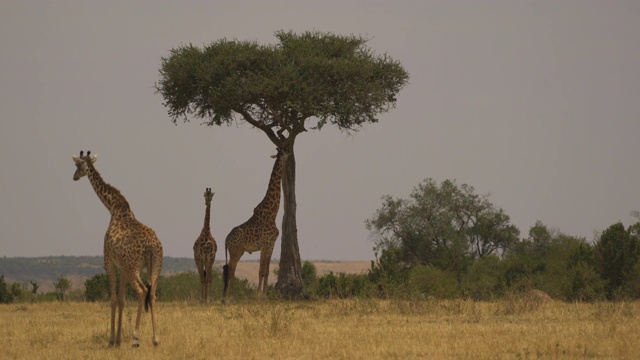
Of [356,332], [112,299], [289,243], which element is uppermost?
[289,243]

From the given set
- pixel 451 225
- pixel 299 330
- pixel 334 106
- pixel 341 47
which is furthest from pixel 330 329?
pixel 451 225

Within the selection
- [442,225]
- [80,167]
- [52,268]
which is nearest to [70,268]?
[52,268]

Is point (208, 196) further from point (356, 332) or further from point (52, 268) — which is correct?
point (52, 268)

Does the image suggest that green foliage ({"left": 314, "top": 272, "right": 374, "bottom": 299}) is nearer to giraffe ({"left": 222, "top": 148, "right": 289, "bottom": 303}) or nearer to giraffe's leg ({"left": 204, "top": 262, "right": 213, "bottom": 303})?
giraffe ({"left": 222, "top": 148, "right": 289, "bottom": 303})

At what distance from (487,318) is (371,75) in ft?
33.0

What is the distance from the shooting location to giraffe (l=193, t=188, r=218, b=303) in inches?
939

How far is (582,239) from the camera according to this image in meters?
42.0

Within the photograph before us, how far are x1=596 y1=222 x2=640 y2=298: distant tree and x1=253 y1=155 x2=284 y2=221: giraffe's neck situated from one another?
8945mm

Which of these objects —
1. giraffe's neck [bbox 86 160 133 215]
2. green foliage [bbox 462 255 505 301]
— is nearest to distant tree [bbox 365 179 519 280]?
green foliage [bbox 462 255 505 301]

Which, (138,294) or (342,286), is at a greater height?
(342,286)

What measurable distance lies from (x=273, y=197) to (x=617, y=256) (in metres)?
9.32

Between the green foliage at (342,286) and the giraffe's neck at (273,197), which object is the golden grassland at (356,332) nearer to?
the giraffe's neck at (273,197)

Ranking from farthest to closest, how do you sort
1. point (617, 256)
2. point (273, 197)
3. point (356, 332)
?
point (617, 256), point (273, 197), point (356, 332)

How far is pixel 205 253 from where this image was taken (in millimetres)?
23875
